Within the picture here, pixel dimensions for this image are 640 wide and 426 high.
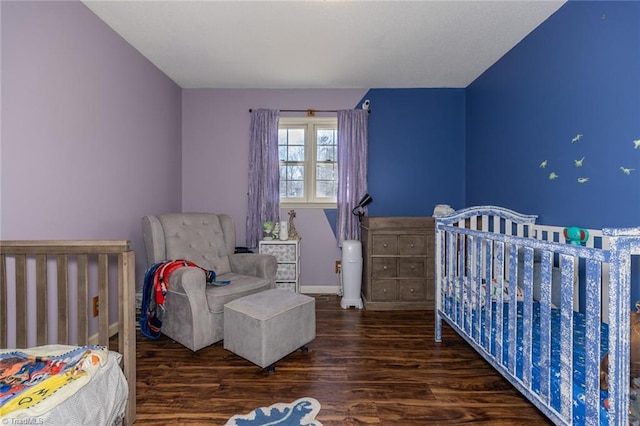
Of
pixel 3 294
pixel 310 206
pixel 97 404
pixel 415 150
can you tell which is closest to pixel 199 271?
pixel 3 294

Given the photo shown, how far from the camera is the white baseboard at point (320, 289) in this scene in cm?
366

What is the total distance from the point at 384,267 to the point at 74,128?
2.69 meters

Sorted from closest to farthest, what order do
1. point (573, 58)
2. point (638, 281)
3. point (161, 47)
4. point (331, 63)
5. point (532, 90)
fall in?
1. point (638, 281)
2. point (573, 58)
3. point (532, 90)
4. point (161, 47)
5. point (331, 63)

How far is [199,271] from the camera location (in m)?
2.18

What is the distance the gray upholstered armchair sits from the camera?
2.13 meters

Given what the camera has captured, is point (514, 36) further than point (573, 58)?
Yes

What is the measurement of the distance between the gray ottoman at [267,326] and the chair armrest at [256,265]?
490 millimetres

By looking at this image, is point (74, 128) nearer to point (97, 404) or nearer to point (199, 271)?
point (199, 271)

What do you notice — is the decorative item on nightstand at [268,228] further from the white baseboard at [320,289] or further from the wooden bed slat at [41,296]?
the wooden bed slat at [41,296]

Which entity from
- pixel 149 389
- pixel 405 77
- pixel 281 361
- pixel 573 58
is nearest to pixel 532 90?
pixel 573 58

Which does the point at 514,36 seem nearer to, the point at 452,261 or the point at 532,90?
the point at 532,90

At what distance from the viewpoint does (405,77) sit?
327cm

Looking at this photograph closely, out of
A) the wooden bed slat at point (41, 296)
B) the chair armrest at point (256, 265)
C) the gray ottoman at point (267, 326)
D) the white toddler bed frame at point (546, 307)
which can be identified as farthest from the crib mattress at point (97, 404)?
the white toddler bed frame at point (546, 307)

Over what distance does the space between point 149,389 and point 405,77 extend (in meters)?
3.37
